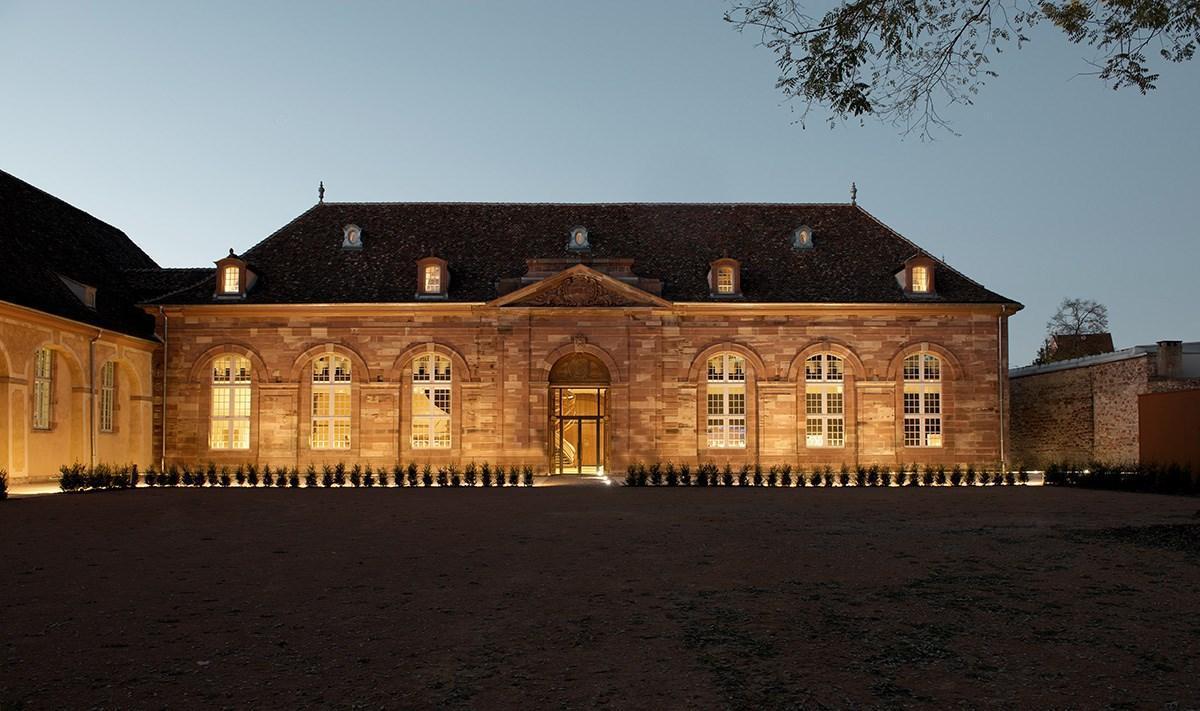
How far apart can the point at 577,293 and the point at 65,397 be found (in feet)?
52.8

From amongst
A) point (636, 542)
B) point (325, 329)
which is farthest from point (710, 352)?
point (636, 542)

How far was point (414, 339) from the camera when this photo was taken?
31.0 meters

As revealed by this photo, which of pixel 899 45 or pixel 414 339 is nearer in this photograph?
pixel 899 45

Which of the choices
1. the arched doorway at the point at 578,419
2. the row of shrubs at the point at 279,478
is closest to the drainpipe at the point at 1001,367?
the arched doorway at the point at 578,419

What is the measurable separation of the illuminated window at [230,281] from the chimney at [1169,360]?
3141 centimetres

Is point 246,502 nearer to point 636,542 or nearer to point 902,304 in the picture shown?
point 636,542

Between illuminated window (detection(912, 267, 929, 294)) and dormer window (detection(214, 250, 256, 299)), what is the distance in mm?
23283

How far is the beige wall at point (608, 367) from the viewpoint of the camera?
3067 cm

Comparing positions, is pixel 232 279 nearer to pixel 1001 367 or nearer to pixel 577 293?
pixel 577 293

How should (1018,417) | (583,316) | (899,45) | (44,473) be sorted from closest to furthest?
(899,45), (44,473), (583,316), (1018,417)

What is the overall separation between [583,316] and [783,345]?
7.07 metres

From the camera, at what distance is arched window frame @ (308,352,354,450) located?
31125mm

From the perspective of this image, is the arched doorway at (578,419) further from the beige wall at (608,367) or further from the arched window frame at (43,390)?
the arched window frame at (43,390)

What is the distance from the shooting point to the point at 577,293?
100 ft
